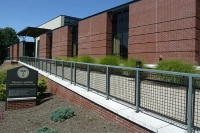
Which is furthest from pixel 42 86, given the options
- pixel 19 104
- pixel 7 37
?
pixel 7 37

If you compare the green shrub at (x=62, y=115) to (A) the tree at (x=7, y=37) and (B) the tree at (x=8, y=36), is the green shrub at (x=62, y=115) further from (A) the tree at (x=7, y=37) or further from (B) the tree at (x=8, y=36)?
(B) the tree at (x=8, y=36)

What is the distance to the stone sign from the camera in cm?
867

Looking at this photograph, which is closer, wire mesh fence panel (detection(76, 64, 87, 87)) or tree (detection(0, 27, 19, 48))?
wire mesh fence panel (detection(76, 64, 87, 87))

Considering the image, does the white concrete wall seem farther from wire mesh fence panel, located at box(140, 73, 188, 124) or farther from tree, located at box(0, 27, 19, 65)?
wire mesh fence panel, located at box(140, 73, 188, 124)

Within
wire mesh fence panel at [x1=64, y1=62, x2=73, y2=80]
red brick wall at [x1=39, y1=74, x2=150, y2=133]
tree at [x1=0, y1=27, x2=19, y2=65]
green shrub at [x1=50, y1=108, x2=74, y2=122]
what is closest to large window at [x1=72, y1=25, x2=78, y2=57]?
red brick wall at [x1=39, y1=74, x2=150, y2=133]

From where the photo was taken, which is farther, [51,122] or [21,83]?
[21,83]

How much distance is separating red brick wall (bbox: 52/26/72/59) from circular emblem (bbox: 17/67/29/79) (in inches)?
804

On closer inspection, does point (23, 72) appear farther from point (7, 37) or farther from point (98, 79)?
point (7, 37)

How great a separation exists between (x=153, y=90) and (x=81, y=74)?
4029 mm

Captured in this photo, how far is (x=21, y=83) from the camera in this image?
893 cm

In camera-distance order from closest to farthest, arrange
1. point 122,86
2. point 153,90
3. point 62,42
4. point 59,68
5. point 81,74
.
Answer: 1. point 153,90
2. point 122,86
3. point 81,74
4. point 59,68
5. point 62,42

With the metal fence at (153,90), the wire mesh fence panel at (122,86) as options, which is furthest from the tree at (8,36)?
the wire mesh fence panel at (122,86)

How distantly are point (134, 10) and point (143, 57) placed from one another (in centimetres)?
434

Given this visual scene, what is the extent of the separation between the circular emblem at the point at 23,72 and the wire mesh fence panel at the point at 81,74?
2363 mm
